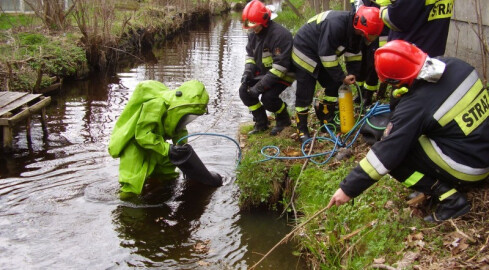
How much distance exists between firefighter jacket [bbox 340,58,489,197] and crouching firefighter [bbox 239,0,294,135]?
121 inches

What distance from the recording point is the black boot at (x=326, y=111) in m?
6.79

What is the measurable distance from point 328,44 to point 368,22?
1.78ft

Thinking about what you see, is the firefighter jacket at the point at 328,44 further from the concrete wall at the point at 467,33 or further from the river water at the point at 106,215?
the river water at the point at 106,215

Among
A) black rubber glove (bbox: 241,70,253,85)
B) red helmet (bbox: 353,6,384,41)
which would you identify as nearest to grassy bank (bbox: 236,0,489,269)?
black rubber glove (bbox: 241,70,253,85)

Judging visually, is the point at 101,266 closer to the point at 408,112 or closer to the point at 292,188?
the point at 292,188

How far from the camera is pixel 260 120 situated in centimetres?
741

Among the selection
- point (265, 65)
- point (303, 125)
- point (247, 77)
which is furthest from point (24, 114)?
point (303, 125)

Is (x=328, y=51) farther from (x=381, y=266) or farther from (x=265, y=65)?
(x=381, y=266)

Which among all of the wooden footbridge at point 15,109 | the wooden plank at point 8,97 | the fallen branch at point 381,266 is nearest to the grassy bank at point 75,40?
the wooden plank at point 8,97

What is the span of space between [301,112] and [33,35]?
9.29 m

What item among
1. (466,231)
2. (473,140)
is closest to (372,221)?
(466,231)

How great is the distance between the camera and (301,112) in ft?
21.2

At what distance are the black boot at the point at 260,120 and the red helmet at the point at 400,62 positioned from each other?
3.75 meters

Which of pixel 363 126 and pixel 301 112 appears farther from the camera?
pixel 301 112
